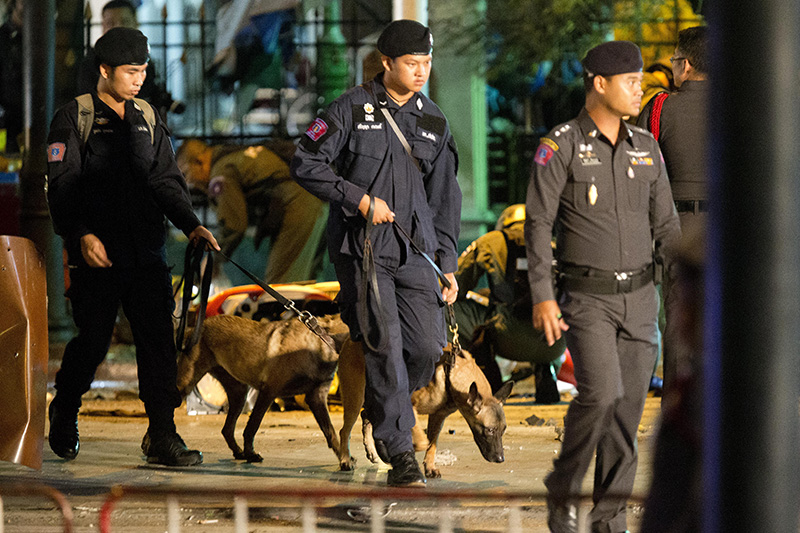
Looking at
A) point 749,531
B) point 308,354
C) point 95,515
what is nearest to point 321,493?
point 749,531

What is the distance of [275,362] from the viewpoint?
6.55 meters

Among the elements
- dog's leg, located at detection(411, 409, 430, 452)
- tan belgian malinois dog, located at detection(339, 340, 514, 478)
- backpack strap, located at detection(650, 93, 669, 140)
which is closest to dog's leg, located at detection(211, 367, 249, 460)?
tan belgian malinois dog, located at detection(339, 340, 514, 478)

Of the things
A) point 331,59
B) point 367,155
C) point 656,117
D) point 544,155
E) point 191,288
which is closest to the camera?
point 544,155

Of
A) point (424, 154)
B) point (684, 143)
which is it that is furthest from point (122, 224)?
point (684, 143)

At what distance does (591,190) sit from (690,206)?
1174mm

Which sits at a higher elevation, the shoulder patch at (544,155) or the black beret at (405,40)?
the black beret at (405,40)

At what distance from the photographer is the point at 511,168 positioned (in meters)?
13.0

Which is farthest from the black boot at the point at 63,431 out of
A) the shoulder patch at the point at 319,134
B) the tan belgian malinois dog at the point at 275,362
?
the shoulder patch at the point at 319,134

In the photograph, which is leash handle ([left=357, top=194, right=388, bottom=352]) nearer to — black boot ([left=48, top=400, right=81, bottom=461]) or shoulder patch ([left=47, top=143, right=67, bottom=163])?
shoulder patch ([left=47, top=143, right=67, bottom=163])

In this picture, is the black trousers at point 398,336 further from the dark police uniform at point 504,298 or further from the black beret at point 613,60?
the dark police uniform at point 504,298

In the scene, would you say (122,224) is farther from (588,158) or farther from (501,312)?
(501,312)

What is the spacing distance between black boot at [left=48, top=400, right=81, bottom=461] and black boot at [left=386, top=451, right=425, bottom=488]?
2.06 m

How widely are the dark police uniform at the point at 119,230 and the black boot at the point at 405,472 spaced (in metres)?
1.53

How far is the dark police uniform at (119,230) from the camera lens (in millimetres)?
6238
